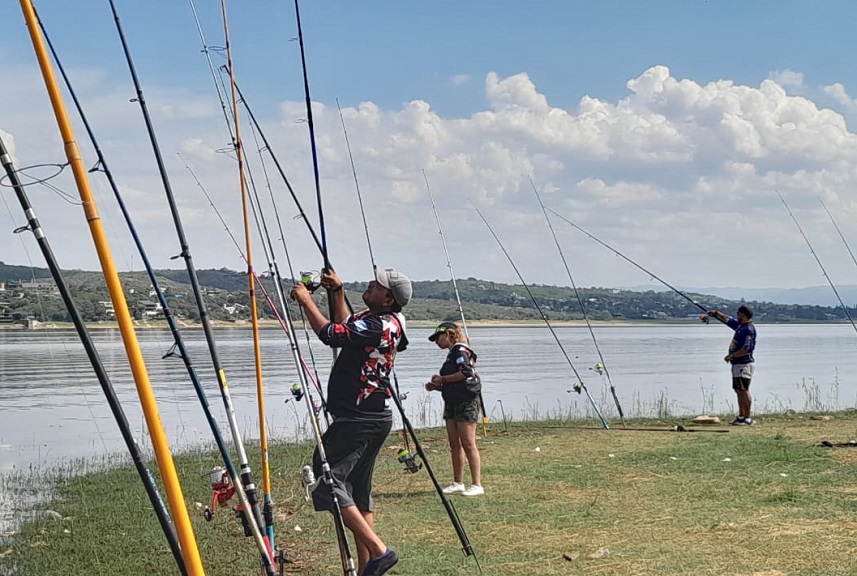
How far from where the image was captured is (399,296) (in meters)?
5.16

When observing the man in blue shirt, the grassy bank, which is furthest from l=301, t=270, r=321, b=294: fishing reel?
the man in blue shirt

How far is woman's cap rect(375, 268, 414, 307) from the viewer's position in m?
5.16

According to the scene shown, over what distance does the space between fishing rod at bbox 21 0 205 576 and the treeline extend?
0.78 m

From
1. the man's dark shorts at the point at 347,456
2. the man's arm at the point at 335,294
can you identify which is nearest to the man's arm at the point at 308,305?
the man's arm at the point at 335,294

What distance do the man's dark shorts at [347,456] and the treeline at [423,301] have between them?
1.04 m

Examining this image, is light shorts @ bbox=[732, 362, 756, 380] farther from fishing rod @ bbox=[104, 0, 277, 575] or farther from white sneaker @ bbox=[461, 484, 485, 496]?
fishing rod @ bbox=[104, 0, 277, 575]

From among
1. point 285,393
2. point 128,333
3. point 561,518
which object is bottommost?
point 285,393

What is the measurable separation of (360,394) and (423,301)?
180 ft

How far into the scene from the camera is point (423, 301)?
60.1 meters

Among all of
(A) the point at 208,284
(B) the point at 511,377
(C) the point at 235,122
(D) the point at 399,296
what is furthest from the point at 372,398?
(B) the point at 511,377

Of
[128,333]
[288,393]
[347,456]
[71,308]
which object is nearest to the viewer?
[128,333]

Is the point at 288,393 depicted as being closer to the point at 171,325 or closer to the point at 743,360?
the point at 743,360

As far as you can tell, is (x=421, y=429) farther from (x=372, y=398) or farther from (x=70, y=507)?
(x=372, y=398)

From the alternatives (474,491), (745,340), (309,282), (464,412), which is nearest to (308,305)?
(309,282)
